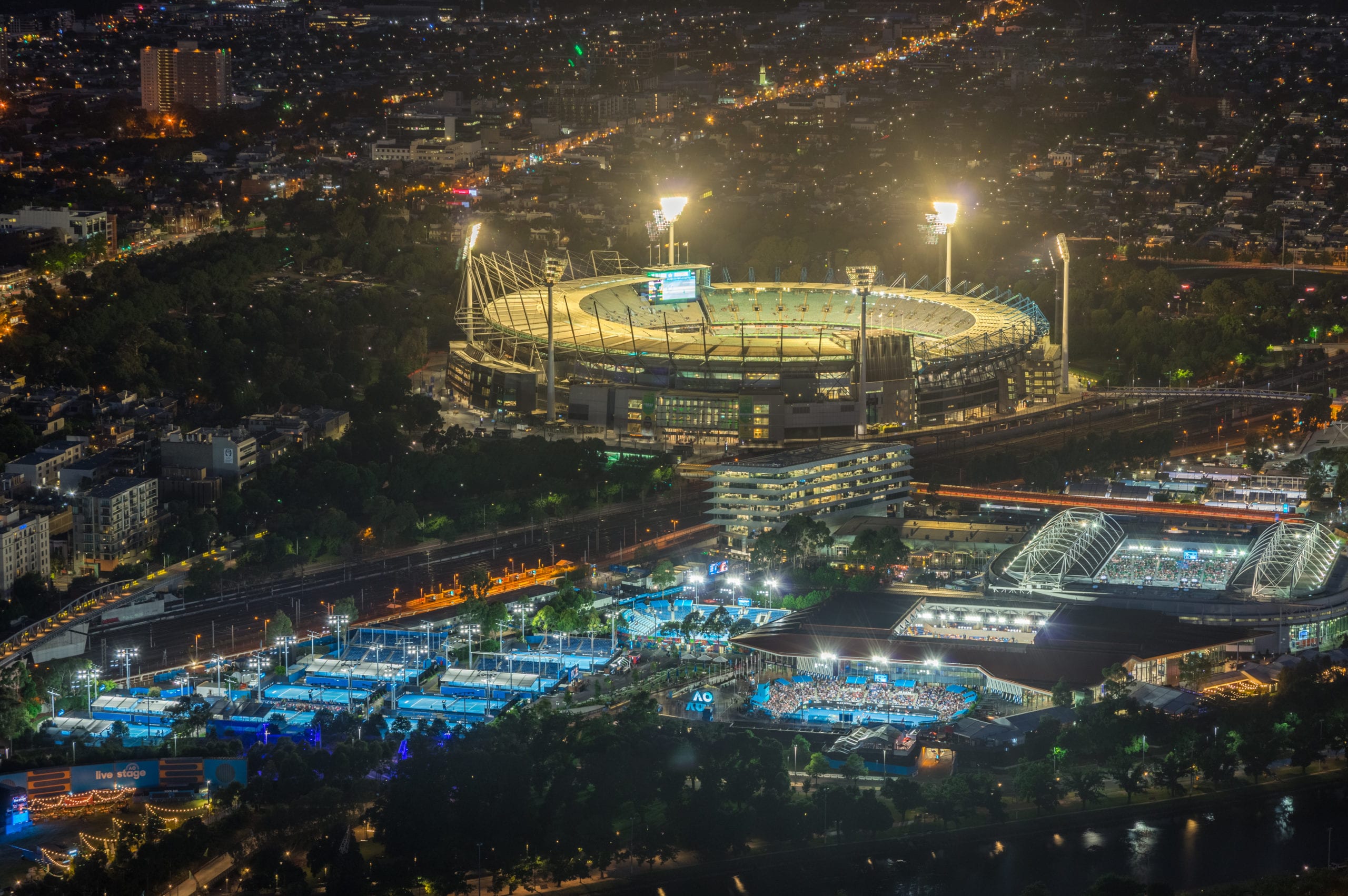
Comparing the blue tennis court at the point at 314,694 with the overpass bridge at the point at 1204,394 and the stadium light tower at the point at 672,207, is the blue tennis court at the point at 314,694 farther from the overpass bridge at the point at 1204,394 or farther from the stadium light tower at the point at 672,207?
the stadium light tower at the point at 672,207

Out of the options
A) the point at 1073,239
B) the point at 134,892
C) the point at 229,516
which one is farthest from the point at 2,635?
the point at 1073,239

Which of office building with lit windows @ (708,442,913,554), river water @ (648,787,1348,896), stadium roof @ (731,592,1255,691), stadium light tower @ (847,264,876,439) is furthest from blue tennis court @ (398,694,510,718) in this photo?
stadium light tower @ (847,264,876,439)

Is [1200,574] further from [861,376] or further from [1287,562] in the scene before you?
[861,376]

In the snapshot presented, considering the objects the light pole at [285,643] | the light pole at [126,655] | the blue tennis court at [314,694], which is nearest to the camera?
the blue tennis court at [314,694]

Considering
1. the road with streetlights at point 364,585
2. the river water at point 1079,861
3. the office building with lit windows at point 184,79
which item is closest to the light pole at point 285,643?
the road with streetlights at point 364,585

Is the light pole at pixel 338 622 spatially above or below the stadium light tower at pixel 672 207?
below

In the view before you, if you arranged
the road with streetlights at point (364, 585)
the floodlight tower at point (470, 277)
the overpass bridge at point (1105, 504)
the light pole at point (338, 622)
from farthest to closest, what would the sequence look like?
the floodlight tower at point (470, 277), the overpass bridge at point (1105, 504), the light pole at point (338, 622), the road with streetlights at point (364, 585)

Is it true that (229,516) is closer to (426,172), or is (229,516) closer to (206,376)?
(206,376)

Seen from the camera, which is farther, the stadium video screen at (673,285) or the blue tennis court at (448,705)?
the stadium video screen at (673,285)
